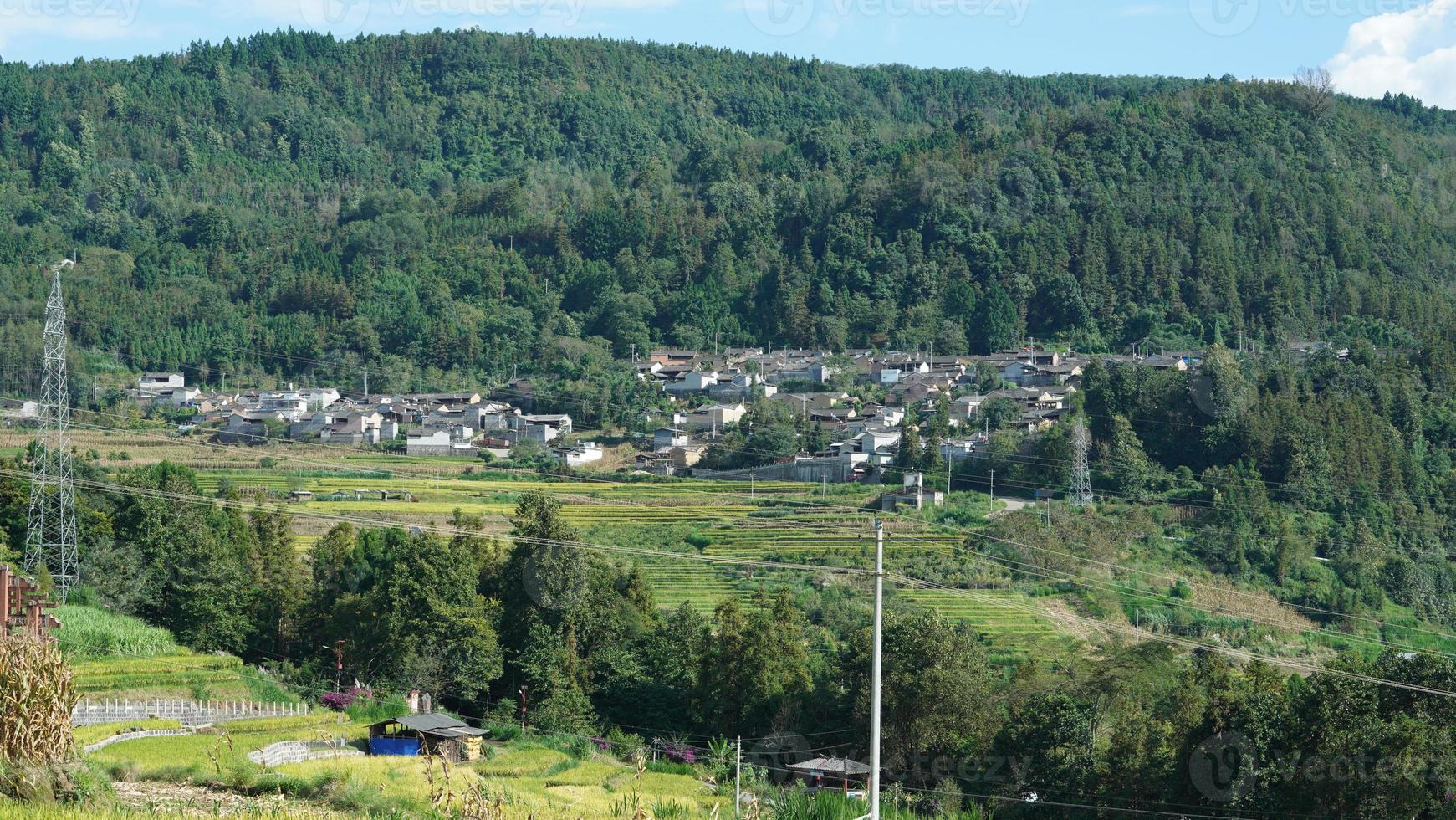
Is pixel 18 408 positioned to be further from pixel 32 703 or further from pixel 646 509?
pixel 32 703

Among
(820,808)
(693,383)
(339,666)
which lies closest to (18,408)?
(693,383)

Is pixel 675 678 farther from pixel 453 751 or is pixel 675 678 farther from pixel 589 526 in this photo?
pixel 589 526

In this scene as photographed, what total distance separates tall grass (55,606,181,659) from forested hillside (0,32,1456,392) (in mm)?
29472

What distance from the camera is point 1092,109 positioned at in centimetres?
6669

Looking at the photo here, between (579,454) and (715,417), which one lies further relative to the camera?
(715,417)

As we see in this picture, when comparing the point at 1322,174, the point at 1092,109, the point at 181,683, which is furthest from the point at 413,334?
the point at 181,683

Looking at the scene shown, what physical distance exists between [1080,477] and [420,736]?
19994mm

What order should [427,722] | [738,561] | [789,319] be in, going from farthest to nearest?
[789,319], [738,561], [427,722]

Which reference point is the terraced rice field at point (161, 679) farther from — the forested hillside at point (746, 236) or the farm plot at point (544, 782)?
the forested hillside at point (746, 236)

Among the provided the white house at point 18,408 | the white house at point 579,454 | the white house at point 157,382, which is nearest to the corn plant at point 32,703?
the white house at point 579,454

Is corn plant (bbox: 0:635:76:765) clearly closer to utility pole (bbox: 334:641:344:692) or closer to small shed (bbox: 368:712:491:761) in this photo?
small shed (bbox: 368:712:491:761)

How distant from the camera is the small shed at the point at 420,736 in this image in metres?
17.0

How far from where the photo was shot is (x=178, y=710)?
1748 cm

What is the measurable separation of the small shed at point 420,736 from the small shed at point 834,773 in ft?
12.1
